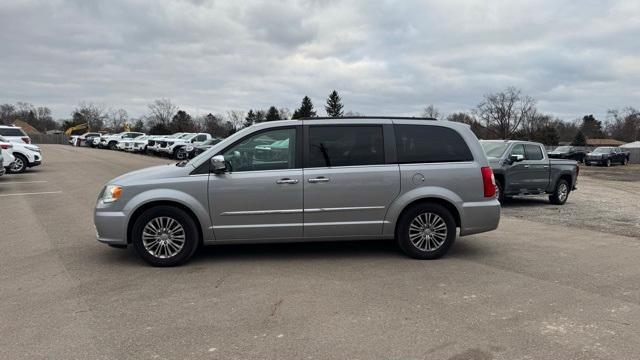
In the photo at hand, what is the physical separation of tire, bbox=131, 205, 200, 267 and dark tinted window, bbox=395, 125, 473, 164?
2844 millimetres

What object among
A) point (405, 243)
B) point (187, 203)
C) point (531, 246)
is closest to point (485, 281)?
point (405, 243)

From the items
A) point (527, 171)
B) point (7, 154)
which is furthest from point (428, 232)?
point (7, 154)

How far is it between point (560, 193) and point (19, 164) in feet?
62.1

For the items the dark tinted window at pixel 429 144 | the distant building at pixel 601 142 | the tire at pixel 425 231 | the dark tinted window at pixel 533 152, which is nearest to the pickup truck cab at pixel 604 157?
A: the dark tinted window at pixel 533 152

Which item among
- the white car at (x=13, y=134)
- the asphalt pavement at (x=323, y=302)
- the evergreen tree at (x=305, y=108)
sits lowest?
the asphalt pavement at (x=323, y=302)

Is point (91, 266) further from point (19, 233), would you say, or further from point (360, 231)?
point (360, 231)

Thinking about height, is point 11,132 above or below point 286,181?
above

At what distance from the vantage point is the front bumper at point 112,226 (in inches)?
246

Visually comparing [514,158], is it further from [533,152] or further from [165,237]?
[165,237]

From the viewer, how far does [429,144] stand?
6855 millimetres

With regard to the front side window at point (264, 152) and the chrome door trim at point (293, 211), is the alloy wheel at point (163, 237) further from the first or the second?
the front side window at point (264, 152)

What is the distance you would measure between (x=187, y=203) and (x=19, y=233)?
12.9 feet

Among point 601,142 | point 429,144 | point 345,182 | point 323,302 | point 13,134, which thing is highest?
point 13,134

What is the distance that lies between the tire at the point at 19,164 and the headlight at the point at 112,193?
16.0 meters
